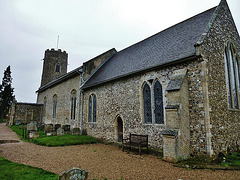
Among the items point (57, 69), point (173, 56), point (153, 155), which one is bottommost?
point (153, 155)

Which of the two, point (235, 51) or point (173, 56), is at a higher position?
point (235, 51)

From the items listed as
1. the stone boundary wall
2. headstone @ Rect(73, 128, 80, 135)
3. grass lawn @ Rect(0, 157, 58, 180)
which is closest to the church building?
headstone @ Rect(73, 128, 80, 135)

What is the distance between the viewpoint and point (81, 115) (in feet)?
53.0

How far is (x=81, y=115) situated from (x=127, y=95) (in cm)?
661

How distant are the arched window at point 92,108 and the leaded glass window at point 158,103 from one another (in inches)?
266

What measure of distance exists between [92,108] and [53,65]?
23424mm

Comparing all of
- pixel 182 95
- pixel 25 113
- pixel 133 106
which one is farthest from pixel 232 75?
pixel 25 113

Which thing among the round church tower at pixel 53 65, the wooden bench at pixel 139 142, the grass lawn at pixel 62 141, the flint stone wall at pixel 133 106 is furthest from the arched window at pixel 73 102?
the round church tower at pixel 53 65

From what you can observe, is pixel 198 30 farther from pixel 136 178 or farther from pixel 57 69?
pixel 57 69

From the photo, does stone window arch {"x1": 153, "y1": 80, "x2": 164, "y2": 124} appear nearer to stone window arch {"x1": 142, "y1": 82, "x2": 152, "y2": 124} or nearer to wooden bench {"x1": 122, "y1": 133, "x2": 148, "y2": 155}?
stone window arch {"x1": 142, "y1": 82, "x2": 152, "y2": 124}

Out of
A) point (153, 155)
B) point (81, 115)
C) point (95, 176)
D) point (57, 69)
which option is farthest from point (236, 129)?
point (57, 69)

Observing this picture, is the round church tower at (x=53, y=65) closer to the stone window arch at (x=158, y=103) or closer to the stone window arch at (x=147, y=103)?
the stone window arch at (x=147, y=103)

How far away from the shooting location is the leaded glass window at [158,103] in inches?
375

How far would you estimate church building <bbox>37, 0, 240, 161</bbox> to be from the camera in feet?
25.0
